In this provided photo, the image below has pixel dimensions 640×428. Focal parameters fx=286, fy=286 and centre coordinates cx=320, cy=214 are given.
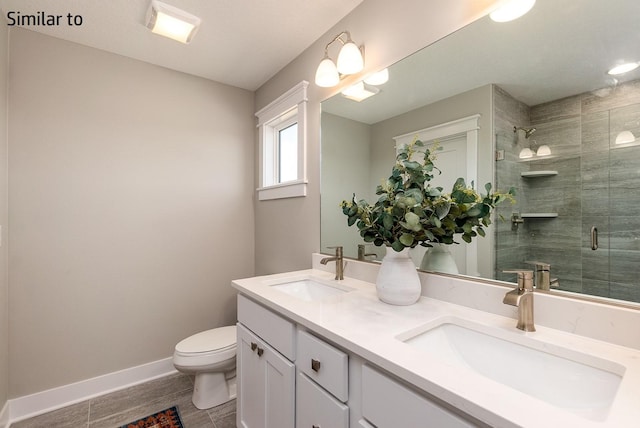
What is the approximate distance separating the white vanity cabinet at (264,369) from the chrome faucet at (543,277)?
85 centimetres

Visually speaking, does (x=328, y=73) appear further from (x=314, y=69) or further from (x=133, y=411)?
(x=133, y=411)

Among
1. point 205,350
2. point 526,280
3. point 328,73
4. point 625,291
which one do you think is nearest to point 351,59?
point 328,73

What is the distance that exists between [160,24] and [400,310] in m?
1.99

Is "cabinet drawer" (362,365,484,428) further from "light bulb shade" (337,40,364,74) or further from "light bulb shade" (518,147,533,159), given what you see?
"light bulb shade" (337,40,364,74)

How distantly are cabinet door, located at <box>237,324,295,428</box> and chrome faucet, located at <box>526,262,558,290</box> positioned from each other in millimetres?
884

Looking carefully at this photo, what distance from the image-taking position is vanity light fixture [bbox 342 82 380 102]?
153cm

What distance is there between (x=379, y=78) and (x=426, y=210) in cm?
82

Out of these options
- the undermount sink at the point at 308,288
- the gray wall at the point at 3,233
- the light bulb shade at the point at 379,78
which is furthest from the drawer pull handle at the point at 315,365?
the gray wall at the point at 3,233

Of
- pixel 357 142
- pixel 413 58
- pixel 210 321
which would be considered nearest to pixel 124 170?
pixel 210 321

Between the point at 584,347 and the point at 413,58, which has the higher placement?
the point at 413,58

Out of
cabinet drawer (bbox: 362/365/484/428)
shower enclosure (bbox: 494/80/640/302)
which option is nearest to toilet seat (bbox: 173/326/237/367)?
cabinet drawer (bbox: 362/365/484/428)

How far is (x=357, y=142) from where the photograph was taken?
5.38 ft

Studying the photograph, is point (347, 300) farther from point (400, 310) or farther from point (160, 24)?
point (160, 24)

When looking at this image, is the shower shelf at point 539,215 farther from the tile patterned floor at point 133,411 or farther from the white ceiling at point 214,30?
the tile patterned floor at point 133,411
